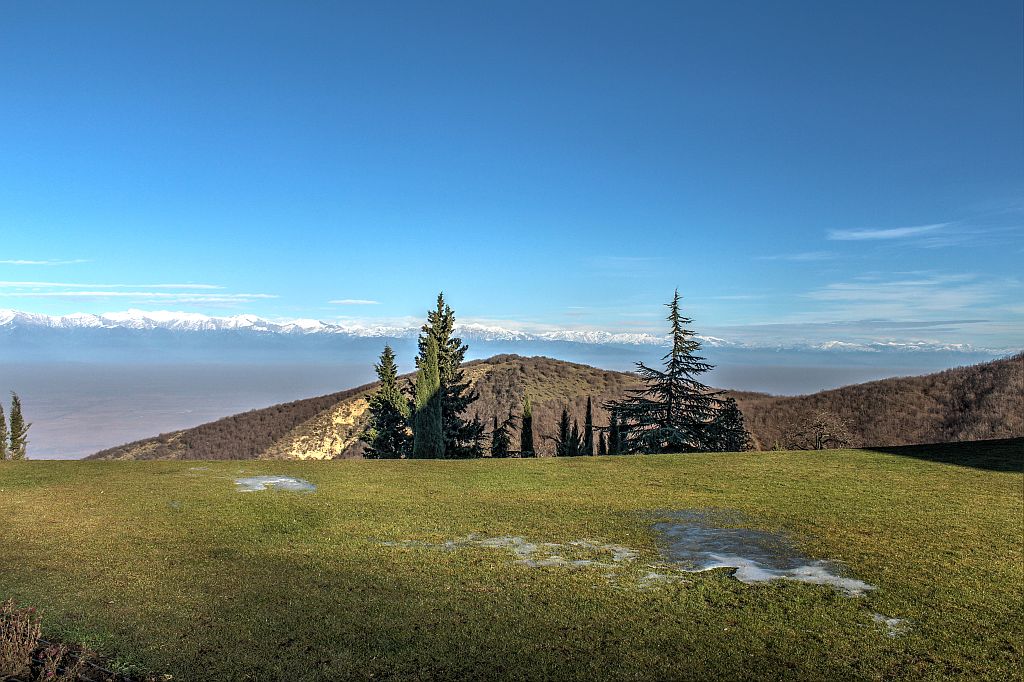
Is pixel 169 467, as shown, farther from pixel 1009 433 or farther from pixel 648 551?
pixel 1009 433

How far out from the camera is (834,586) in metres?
7.39

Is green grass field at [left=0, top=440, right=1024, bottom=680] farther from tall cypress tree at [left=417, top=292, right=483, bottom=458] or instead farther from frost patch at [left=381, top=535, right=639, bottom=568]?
tall cypress tree at [left=417, top=292, right=483, bottom=458]

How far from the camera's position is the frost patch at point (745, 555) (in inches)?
303

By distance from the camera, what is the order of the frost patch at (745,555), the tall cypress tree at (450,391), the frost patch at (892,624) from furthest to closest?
the tall cypress tree at (450,391) < the frost patch at (745,555) < the frost patch at (892,624)

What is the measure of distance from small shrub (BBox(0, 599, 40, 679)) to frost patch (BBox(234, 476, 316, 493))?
8.02 m

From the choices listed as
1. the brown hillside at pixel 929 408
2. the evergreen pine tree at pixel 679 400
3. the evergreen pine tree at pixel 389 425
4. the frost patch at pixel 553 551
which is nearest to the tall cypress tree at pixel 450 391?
the evergreen pine tree at pixel 389 425

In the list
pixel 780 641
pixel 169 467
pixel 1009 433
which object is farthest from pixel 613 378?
pixel 780 641

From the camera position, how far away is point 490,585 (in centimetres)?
736

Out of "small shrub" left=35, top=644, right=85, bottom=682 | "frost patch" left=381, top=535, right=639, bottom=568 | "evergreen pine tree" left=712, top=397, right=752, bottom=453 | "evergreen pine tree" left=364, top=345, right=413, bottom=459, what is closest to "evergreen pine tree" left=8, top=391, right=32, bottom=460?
"evergreen pine tree" left=364, top=345, right=413, bottom=459

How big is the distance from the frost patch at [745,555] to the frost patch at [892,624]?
65cm

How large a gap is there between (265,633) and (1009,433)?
53.4 m

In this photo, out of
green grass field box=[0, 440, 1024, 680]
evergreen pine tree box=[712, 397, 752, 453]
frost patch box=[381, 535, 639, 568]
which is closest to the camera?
green grass field box=[0, 440, 1024, 680]

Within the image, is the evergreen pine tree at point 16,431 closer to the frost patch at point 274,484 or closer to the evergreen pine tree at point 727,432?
the frost patch at point 274,484

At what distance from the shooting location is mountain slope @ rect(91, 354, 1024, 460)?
53.1m
